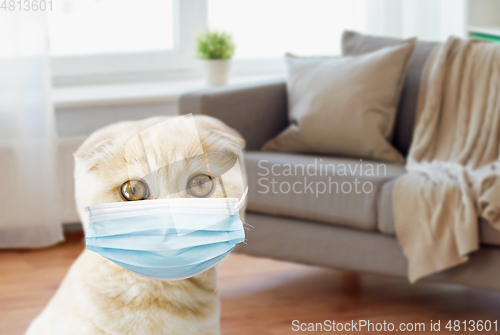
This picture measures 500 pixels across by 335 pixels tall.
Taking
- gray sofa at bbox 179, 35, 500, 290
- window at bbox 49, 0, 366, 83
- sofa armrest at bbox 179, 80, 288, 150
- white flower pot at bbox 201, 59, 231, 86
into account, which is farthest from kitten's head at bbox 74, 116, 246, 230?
window at bbox 49, 0, 366, 83

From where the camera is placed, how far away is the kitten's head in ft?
1.04

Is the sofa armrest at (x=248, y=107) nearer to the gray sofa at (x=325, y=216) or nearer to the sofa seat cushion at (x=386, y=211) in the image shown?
the gray sofa at (x=325, y=216)

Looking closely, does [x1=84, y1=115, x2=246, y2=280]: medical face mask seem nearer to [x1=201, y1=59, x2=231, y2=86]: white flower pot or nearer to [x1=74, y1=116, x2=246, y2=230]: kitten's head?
[x1=74, y1=116, x2=246, y2=230]: kitten's head

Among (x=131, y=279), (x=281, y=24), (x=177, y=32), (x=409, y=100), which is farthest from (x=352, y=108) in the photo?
(x=131, y=279)

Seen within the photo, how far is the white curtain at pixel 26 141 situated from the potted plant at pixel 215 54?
71cm

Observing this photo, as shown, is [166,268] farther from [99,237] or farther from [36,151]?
[36,151]

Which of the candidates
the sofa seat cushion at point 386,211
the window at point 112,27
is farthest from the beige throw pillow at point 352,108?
the window at point 112,27

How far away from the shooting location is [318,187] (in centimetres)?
163

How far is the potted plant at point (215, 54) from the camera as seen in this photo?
2.51m

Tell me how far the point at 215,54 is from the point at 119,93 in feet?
1.58

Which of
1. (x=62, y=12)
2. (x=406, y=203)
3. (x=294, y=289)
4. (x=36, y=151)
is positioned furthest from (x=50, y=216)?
(x=406, y=203)

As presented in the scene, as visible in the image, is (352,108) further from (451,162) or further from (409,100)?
(451,162)

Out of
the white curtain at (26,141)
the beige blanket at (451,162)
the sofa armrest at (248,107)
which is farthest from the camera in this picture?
the white curtain at (26,141)

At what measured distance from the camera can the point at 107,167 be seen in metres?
0.35
